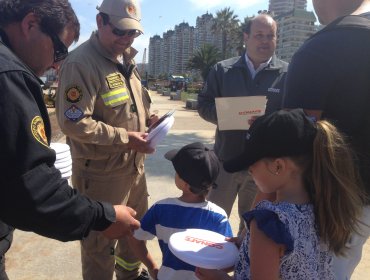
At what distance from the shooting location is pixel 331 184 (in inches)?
59.2

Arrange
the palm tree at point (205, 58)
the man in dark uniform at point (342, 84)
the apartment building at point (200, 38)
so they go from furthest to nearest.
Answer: the apartment building at point (200, 38), the palm tree at point (205, 58), the man in dark uniform at point (342, 84)

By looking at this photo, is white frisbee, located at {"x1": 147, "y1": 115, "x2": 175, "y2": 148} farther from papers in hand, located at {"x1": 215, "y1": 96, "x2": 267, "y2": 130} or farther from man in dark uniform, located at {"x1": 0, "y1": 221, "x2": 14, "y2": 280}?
man in dark uniform, located at {"x1": 0, "y1": 221, "x2": 14, "y2": 280}

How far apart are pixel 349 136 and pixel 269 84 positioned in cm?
185

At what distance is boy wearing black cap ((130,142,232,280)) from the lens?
6.68 ft

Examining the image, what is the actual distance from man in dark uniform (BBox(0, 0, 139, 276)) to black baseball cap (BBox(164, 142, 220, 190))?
1.39 ft

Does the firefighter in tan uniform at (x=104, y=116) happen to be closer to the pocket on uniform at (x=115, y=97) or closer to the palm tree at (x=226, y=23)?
the pocket on uniform at (x=115, y=97)

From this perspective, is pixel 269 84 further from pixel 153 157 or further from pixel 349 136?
pixel 153 157

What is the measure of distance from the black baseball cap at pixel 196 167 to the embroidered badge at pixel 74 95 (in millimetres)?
888

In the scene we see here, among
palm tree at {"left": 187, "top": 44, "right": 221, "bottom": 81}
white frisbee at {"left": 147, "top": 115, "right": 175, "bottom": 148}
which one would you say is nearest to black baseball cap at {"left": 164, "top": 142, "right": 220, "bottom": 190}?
white frisbee at {"left": 147, "top": 115, "right": 175, "bottom": 148}

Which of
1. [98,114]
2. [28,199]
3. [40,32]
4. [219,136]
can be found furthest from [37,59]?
[219,136]

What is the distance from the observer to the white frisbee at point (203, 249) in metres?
1.52

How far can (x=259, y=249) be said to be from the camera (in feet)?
4.50

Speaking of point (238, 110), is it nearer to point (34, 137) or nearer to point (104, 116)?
point (104, 116)

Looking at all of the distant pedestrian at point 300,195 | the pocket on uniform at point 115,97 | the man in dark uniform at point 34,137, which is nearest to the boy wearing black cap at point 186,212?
the man in dark uniform at point 34,137
